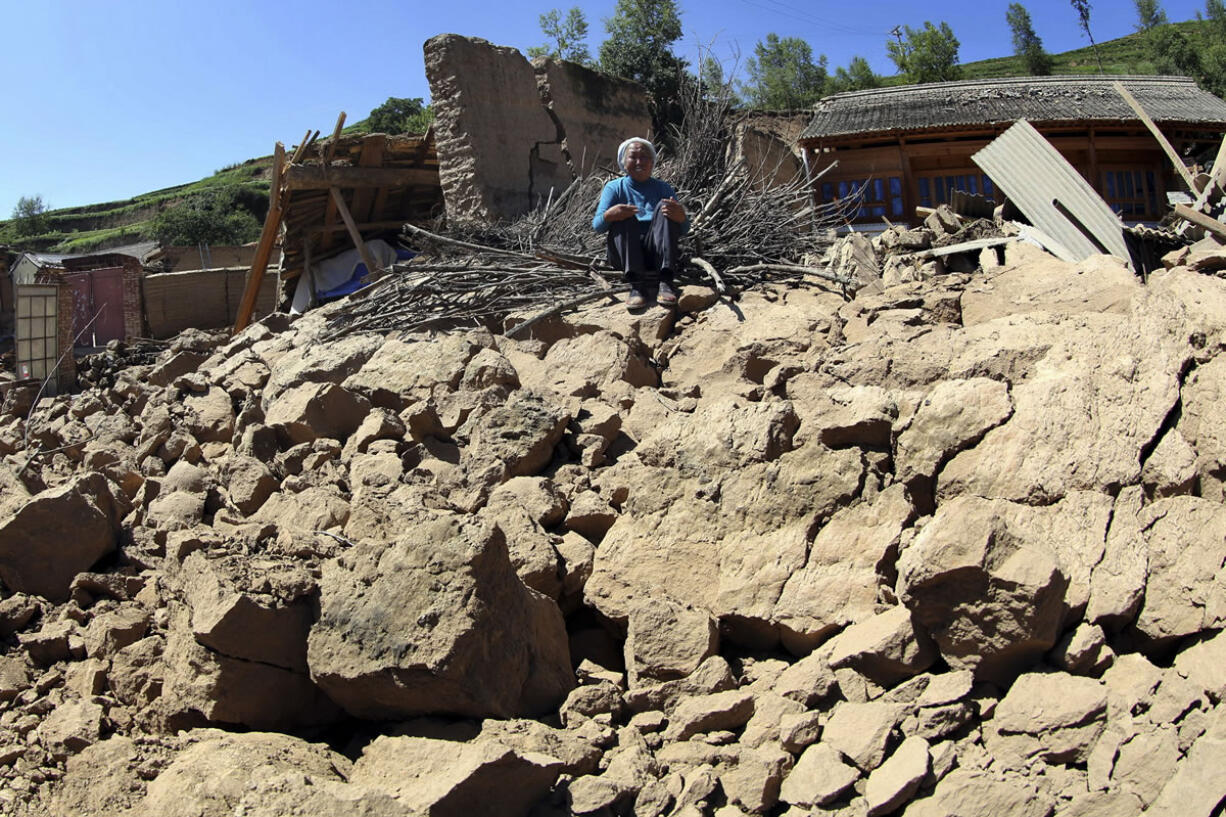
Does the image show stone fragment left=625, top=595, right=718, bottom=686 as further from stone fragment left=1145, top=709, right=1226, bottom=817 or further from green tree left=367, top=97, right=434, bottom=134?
green tree left=367, top=97, right=434, bottom=134

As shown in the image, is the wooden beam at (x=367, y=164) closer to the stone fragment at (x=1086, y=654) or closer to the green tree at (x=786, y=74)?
the stone fragment at (x=1086, y=654)

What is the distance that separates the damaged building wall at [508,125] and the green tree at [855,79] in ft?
87.4

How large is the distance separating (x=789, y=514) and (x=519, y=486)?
100 centimetres

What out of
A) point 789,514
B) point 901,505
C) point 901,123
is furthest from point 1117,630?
point 901,123

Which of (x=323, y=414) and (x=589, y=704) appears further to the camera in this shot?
(x=323, y=414)

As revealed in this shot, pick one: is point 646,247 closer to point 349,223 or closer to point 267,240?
point 349,223

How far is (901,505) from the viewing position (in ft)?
10.0

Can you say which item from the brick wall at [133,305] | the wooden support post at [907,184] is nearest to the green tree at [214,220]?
the brick wall at [133,305]

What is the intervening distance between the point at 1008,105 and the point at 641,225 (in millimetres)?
10693

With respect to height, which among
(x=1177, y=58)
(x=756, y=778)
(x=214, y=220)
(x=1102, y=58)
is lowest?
(x=756, y=778)

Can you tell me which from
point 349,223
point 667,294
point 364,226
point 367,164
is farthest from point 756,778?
point 364,226

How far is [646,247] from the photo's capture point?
5.45 metres

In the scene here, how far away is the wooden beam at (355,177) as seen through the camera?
8.01 metres

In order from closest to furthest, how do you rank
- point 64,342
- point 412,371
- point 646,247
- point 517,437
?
1. point 517,437
2. point 412,371
3. point 646,247
4. point 64,342
